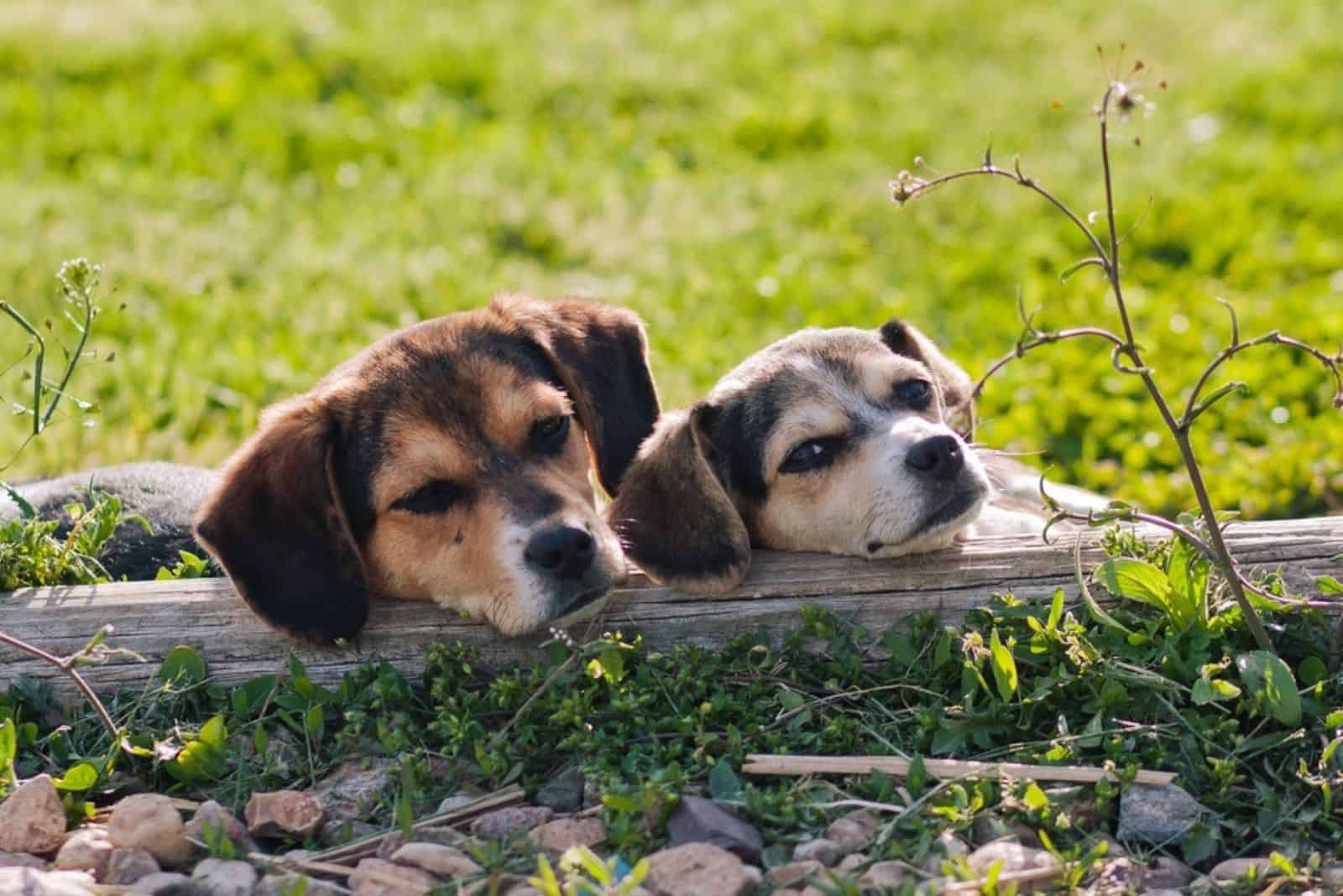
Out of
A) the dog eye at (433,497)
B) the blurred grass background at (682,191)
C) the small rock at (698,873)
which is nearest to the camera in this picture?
the small rock at (698,873)

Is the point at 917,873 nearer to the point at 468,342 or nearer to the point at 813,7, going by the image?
→ the point at 468,342

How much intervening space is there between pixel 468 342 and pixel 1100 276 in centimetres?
649

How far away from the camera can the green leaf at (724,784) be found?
4.96 metres

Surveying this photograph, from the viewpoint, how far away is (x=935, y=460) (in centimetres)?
596

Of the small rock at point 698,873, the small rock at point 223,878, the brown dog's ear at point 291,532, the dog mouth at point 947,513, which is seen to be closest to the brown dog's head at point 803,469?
the dog mouth at point 947,513

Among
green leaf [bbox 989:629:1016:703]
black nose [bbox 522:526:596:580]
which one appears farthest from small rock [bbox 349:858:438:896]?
green leaf [bbox 989:629:1016:703]

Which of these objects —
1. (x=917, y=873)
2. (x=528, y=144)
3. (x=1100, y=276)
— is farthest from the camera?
(x=528, y=144)

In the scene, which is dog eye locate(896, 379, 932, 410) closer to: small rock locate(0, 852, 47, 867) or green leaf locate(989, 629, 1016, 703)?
green leaf locate(989, 629, 1016, 703)

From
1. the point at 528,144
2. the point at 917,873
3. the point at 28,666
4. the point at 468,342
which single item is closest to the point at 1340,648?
the point at 917,873

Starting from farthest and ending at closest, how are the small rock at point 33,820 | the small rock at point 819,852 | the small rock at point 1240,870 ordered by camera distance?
1. the small rock at point 33,820
2. the small rock at point 819,852
3. the small rock at point 1240,870

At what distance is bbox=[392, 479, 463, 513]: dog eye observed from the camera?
604 centimetres

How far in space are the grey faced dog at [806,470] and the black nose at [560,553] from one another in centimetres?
35

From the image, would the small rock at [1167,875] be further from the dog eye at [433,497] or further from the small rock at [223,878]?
the dog eye at [433,497]

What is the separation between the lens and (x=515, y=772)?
17.1 feet
